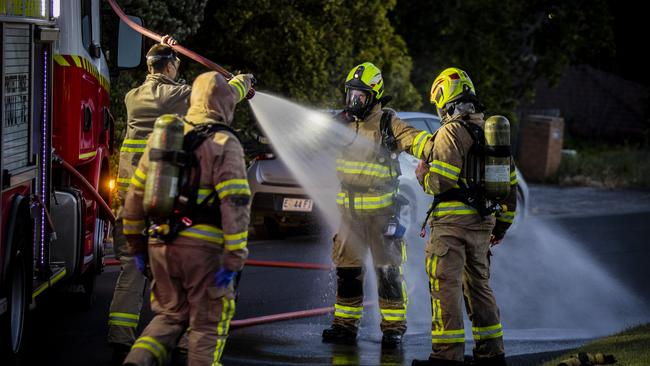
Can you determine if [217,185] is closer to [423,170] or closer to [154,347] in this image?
[154,347]

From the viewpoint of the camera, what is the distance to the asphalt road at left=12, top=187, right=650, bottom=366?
7895mm

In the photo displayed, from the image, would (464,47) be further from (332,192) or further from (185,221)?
(185,221)

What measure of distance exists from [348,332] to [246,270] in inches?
124

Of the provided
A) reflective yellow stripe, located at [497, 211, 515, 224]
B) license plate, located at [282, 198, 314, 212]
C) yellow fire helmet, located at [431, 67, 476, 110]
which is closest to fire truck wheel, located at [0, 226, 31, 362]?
yellow fire helmet, located at [431, 67, 476, 110]

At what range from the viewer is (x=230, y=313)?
19.5 ft

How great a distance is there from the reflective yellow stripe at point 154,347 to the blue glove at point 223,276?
1.40 feet

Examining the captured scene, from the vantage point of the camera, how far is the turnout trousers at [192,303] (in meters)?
5.81

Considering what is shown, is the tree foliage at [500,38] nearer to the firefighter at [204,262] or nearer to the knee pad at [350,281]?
the knee pad at [350,281]

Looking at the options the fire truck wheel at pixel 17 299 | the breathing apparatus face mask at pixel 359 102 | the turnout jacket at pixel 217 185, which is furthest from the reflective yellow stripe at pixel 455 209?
the fire truck wheel at pixel 17 299

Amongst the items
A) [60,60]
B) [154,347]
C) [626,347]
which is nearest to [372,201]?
[626,347]

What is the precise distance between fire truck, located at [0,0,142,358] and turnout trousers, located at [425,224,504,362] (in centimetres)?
246

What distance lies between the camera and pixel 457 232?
716 centimetres

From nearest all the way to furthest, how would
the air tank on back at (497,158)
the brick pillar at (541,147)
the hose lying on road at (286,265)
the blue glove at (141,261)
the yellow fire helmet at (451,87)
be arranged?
1. the blue glove at (141,261)
2. the air tank on back at (497,158)
3. the yellow fire helmet at (451,87)
4. the hose lying on road at (286,265)
5. the brick pillar at (541,147)

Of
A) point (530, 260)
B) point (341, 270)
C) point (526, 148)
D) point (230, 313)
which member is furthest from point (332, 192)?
point (526, 148)
